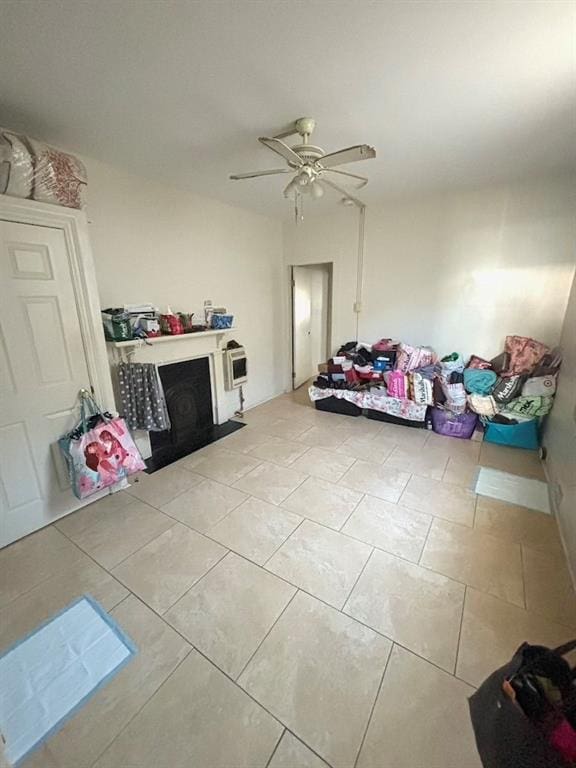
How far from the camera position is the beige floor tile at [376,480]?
8.32ft

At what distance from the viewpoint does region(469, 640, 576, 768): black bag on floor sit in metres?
0.79

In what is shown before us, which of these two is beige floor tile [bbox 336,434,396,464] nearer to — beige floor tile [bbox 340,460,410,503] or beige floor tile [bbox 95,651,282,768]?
beige floor tile [bbox 340,460,410,503]

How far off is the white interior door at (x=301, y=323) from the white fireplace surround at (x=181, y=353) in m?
1.53

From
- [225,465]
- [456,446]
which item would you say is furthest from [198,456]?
[456,446]

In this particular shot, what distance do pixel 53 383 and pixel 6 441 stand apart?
44 centimetres

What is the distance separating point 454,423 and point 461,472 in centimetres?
83

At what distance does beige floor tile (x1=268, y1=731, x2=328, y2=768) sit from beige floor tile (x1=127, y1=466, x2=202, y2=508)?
1.67 m

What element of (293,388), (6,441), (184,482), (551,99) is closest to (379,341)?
(293,388)

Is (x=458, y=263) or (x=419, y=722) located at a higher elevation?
(x=458, y=263)

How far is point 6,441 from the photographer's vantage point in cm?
197

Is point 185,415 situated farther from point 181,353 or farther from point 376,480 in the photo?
point 376,480

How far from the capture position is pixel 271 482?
2.69 meters

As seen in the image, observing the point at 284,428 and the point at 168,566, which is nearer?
the point at 168,566

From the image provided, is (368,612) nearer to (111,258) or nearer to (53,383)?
(53,383)
